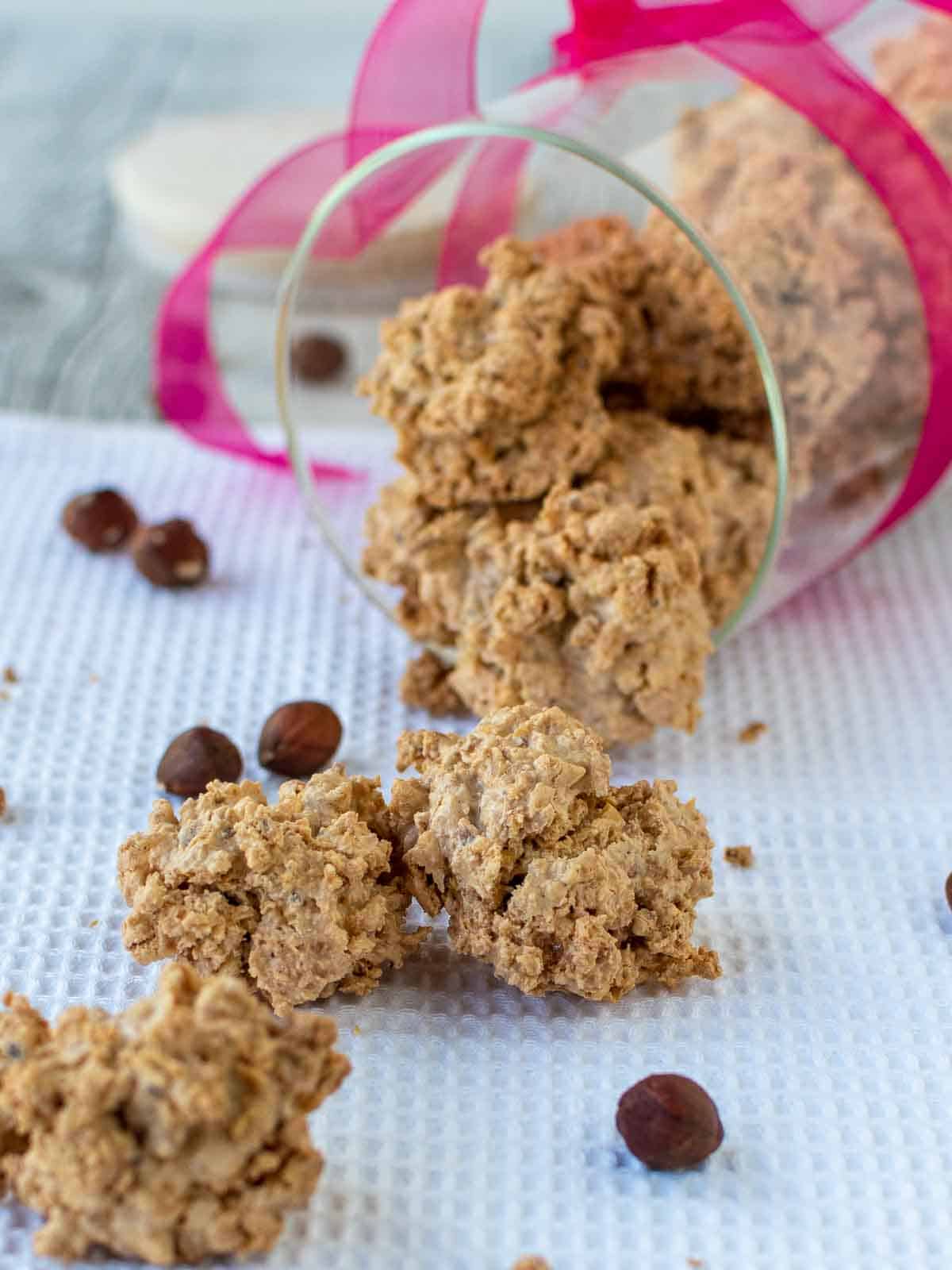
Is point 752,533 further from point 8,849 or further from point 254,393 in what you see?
point 254,393

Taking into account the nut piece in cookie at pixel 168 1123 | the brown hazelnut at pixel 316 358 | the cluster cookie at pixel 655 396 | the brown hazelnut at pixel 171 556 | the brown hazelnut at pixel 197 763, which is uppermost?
the cluster cookie at pixel 655 396

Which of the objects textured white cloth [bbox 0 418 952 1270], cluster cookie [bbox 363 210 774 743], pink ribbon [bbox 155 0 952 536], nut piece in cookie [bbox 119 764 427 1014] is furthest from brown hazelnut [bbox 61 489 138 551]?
nut piece in cookie [bbox 119 764 427 1014]

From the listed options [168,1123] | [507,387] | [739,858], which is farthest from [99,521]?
[168,1123]

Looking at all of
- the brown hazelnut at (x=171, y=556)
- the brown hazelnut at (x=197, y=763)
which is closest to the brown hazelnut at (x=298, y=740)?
the brown hazelnut at (x=197, y=763)

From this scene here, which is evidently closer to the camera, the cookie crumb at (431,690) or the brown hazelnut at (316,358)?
the cookie crumb at (431,690)

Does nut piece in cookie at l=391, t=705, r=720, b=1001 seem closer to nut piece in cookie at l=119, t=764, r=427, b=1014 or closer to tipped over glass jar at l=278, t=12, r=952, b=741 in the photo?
nut piece in cookie at l=119, t=764, r=427, b=1014

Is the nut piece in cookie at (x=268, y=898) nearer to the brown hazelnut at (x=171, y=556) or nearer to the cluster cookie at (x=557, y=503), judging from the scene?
the cluster cookie at (x=557, y=503)

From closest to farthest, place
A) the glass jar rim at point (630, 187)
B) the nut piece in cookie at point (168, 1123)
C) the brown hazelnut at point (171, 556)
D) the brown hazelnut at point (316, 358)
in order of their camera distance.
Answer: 1. the nut piece in cookie at point (168, 1123)
2. the glass jar rim at point (630, 187)
3. the brown hazelnut at point (171, 556)
4. the brown hazelnut at point (316, 358)
